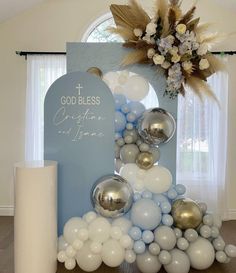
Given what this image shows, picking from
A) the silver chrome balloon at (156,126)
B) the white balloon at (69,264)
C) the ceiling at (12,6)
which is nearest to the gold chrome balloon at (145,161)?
the silver chrome balloon at (156,126)

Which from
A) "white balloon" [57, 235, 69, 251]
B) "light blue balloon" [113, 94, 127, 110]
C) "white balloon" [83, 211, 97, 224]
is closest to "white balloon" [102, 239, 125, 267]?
"white balloon" [83, 211, 97, 224]

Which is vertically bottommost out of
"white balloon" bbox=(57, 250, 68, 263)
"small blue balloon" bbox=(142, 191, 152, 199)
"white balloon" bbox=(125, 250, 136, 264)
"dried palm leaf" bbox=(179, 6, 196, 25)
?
"white balloon" bbox=(57, 250, 68, 263)

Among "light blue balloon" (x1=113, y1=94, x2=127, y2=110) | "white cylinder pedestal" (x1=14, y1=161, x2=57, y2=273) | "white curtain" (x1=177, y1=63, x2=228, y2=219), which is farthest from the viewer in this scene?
"white curtain" (x1=177, y1=63, x2=228, y2=219)

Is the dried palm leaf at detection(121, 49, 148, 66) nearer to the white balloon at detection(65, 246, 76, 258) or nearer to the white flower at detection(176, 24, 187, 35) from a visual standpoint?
the white flower at detection(176, 24, 187, 35)

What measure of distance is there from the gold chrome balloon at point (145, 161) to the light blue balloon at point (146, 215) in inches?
11.3

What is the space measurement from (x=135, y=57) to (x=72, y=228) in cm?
147

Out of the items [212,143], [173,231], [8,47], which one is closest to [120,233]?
[173,231]

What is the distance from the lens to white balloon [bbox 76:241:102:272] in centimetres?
215

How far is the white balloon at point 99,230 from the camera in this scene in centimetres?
218

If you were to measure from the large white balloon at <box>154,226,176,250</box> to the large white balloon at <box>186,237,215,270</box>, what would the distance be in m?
0.15

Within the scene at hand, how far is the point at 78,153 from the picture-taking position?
2.41 metres

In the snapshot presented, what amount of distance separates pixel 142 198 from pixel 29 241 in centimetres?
90

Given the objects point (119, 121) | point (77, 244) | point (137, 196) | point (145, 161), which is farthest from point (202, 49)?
point (77, 244)

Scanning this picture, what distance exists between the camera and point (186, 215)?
7.44ft
